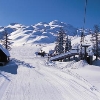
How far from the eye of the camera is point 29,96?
1471 centimetres

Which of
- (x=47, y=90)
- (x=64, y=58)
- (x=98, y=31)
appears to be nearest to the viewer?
(x=47, y=90)

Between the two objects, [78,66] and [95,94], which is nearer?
[95,94]

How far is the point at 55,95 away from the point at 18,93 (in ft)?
9.47

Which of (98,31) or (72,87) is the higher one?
(98,31)

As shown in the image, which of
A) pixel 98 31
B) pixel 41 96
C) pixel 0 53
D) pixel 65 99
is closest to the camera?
pixel 65 99

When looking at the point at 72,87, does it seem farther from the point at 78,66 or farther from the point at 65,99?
the point at 78,66

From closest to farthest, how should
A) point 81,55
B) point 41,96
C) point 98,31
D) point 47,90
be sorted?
point 41,96 → point 47,90 → point 81,55 → point 98,31

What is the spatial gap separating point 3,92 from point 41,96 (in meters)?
3.08

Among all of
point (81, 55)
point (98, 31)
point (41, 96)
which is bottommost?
point (41, 96)

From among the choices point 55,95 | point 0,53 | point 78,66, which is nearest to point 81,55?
point 78,66

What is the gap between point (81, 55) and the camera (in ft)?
151

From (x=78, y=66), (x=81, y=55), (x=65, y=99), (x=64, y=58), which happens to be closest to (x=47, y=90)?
(x=65, y=99)

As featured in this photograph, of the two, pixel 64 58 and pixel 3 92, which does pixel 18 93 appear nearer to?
pixel 3 92

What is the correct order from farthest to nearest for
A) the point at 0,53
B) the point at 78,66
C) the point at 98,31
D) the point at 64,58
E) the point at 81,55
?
1. the point at 98,31
2. the point at 64,58
3. the point at 81,55
4. the point at 0,53
5. the point at 78,66
